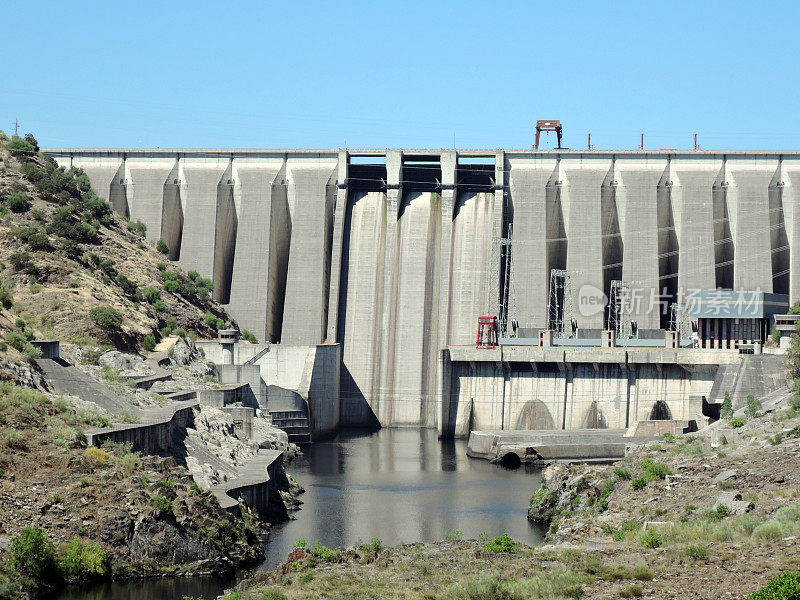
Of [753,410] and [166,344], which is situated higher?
[166,344]

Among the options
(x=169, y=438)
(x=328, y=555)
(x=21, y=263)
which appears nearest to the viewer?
(x=328, y=555)

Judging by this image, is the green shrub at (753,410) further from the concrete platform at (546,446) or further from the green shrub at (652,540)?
the green shrub at (652,540)

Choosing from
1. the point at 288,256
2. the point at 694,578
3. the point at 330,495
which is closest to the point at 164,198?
the point at 288,256

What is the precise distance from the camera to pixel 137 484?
39.0m

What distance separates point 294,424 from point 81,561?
38.3 metres

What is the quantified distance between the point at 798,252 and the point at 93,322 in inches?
1885

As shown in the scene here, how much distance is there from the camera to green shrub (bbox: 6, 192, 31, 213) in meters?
78.9

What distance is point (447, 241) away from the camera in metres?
87.1

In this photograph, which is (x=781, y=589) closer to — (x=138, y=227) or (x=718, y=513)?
(x=718, y=513)

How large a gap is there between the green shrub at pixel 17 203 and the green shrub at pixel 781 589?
65275mm

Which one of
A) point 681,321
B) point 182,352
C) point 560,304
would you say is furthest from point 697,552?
point 560,304

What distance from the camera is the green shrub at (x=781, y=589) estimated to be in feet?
71.1

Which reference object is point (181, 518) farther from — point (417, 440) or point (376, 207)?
point (376, 207)

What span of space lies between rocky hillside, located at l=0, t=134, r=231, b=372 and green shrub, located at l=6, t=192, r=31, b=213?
0.21 feet
